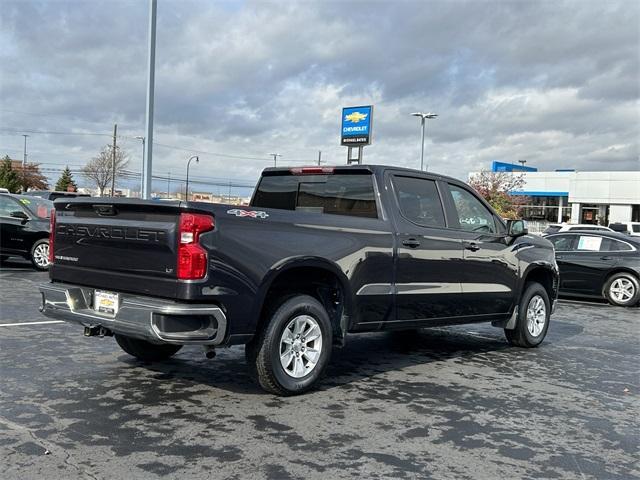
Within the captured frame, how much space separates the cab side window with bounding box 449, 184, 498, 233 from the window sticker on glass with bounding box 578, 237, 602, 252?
6.65 meters

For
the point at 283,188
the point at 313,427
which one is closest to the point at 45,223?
the point at 283,188

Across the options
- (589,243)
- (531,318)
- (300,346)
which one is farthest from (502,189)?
(300,346)

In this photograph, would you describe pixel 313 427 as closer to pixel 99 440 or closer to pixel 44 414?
pixel 99 440

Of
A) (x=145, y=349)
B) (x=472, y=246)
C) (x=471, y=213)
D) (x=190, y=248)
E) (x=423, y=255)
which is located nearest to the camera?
(x=190, y=248)

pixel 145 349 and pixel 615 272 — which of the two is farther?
pixel 615 272

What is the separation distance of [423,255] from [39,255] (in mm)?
10134

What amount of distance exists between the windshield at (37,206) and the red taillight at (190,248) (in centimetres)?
1027

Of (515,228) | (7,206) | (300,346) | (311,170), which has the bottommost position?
(300,346)

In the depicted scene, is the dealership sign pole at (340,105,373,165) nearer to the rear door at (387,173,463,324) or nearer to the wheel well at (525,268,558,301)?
the wheel well at (525,268,558,301)

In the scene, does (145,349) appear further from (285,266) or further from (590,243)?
(590,243)

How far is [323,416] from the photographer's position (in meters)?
4.71

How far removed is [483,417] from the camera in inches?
191

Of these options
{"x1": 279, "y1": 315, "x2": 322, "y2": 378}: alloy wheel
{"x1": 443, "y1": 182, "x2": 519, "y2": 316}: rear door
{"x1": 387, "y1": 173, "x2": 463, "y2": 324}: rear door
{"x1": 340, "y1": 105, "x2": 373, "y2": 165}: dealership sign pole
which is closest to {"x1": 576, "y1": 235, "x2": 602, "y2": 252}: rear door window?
{"x1": 443, "y1": 182, "x2": 519, "y2": 316}: rear door

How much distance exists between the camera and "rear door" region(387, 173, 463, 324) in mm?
6074
